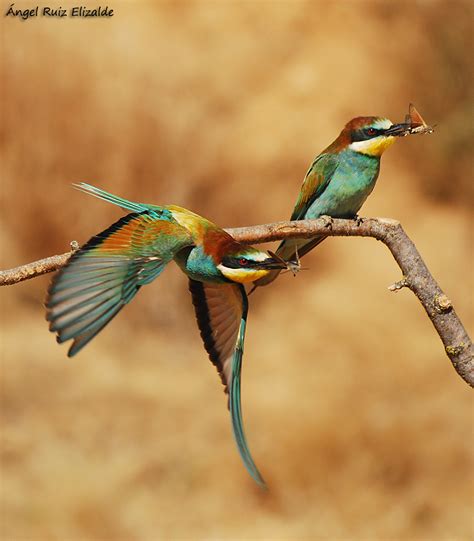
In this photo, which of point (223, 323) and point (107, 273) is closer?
point (107, 273)

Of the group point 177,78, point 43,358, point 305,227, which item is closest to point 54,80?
point 177,78

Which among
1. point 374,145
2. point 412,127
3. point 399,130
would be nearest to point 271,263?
point 412,127

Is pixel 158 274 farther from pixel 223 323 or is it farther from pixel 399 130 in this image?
pixel 399 130

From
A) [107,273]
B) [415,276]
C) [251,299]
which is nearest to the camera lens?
[107,273]

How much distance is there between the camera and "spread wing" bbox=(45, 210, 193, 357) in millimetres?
1552

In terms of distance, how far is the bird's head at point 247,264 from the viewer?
1731 mm

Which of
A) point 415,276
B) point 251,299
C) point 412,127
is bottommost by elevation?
point 415,276

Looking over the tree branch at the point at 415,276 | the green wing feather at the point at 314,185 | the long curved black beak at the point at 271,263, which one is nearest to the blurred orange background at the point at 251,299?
the green wing feather at the point at 314,185

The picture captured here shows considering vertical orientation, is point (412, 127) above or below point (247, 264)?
above

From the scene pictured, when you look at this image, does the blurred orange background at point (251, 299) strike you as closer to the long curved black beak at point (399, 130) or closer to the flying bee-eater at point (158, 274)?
the long curved black beak at point (399, 130)

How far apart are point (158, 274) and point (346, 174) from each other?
1.14 m

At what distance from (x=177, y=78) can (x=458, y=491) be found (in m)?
2.61

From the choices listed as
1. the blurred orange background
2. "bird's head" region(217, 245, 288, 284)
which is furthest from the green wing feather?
the blurred orange background

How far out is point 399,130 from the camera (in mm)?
2502
